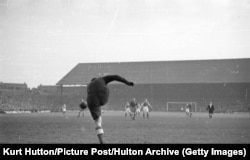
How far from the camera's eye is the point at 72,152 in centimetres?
855

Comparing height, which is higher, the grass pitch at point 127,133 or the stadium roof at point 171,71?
the stadium roof at point 171,71

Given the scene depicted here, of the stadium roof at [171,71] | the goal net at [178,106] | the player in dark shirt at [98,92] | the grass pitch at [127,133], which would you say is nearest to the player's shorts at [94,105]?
the player in dark shirt at [98,92]

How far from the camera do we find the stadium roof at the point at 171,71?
64875mm

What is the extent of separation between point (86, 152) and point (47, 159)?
37.4 inches

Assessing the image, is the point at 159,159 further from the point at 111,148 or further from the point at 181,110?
the point at 181,110

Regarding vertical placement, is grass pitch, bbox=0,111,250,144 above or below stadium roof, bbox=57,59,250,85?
below

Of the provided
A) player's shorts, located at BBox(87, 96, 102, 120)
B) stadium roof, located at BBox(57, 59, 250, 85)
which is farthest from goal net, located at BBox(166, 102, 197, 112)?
player's shorts, located at BBox(87, 96, 102, 120)

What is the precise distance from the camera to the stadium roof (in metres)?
64.9

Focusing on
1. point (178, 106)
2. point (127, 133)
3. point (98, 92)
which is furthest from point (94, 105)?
point (178, 106)

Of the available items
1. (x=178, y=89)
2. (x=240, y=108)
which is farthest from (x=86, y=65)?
(x=240, y=108)

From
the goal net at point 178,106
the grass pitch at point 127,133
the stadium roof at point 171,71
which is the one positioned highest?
the stadium roof at point 171,71

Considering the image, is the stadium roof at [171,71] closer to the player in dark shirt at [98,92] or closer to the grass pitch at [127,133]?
the grass pitch at [127,133]

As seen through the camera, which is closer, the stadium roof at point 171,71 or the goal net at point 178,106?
the goal net at point 178,106

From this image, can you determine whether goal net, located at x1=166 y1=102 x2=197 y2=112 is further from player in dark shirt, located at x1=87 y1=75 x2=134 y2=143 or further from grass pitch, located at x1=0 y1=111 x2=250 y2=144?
player in dark shirt, located at x1=87 y1=75 x2=134 y2=143
